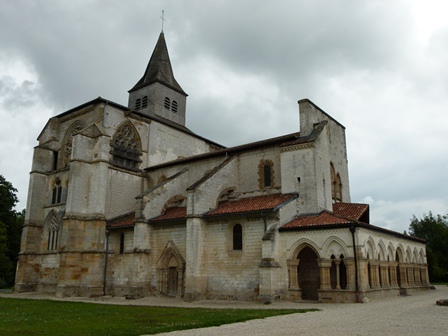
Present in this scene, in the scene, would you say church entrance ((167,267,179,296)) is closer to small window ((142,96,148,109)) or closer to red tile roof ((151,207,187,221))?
red tile roof ((151,207,187,221))

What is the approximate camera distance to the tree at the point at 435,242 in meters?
46.1

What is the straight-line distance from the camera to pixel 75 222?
2797 centimetres

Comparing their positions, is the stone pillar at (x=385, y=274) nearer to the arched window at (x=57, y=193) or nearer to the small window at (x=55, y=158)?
the arched window at (x=57, y=193)

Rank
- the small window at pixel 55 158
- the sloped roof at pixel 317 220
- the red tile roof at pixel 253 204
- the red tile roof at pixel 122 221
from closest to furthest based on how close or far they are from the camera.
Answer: the sloped roof at pixel 317 220 → the red tile roof at pixel 253 204 → the red tile roof at pixel 122 221 → the small window at pixel 55 158

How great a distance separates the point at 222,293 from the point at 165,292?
4637 mm

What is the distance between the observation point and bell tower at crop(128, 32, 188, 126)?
129 feet

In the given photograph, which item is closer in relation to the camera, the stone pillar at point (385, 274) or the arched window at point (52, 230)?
the stone pillar at point (385, 274)

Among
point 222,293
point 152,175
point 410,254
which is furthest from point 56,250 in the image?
point 410,254

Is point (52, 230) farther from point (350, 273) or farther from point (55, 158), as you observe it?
point (350, 273)

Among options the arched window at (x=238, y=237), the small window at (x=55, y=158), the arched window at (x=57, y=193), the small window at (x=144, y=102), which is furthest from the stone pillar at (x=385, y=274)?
the small window at (x=55, y=158)

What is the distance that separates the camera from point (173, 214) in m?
26.9

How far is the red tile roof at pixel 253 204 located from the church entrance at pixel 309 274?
3.22 meters

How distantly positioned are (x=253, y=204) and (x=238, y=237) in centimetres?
212

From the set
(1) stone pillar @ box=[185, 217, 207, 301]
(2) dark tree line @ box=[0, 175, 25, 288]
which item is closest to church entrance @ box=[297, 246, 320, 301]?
(1) stone pillar @ box=[185, 217, 207, 301]
